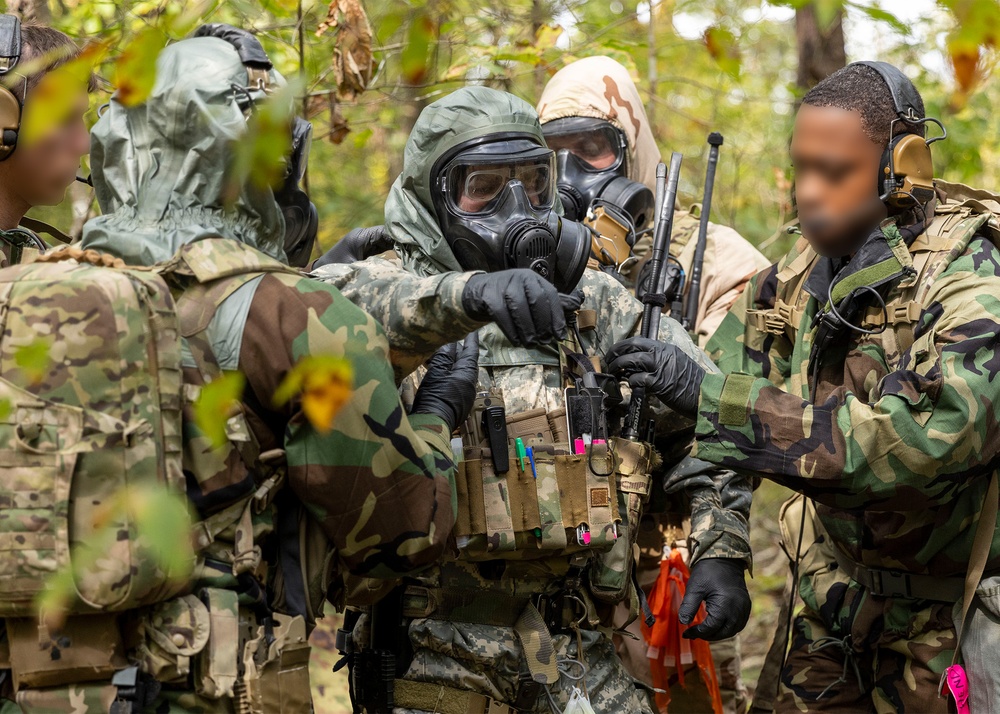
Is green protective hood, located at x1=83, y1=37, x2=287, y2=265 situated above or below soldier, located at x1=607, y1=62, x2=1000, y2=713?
above

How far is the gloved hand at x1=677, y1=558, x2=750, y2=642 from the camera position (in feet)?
12.8

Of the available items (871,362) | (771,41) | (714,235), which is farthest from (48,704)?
(771,41)

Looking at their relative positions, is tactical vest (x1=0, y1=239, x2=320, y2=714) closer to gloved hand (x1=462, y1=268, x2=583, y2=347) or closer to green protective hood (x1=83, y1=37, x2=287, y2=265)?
green protective hood (x1=83, y1=37, x2=287, y2=265)

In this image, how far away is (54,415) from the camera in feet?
7.82

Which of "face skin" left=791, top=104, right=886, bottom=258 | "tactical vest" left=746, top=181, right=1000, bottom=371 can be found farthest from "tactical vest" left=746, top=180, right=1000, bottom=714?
"face skin" left=791, top=104, right=886, bottom=258

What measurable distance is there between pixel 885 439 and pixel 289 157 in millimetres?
1999

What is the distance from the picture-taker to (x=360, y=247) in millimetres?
4215

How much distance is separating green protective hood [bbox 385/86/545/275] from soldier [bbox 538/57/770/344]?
1688 mm

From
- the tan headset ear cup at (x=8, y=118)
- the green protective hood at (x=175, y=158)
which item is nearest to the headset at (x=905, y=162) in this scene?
the green protective hood at (x=175, y=158)

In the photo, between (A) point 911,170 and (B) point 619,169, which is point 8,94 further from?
(B) point 619,169

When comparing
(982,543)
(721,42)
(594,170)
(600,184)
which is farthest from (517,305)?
(594,170)

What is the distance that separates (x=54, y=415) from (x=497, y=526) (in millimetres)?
1527

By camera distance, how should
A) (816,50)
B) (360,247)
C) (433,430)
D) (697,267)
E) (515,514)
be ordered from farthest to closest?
(816,50) → (697,267) → (360,247) → (515,514) → (433,430)

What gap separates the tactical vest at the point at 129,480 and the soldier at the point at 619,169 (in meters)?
3.22
